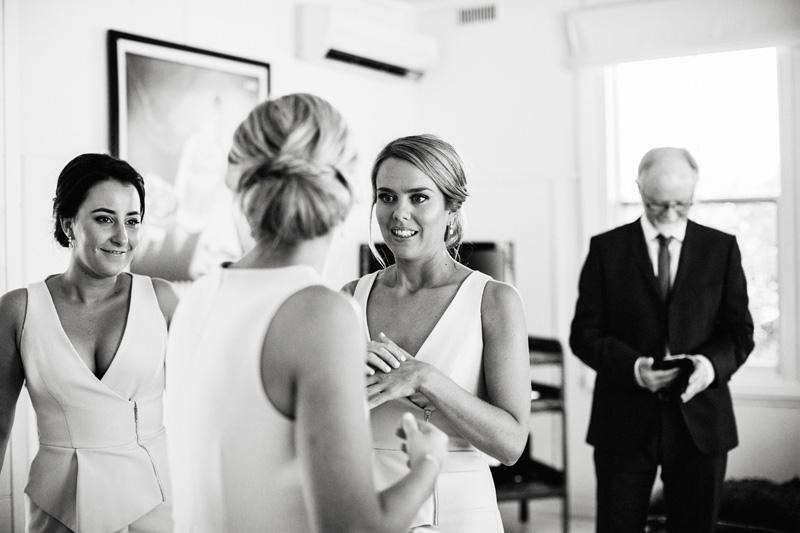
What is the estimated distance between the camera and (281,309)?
3.51 ft

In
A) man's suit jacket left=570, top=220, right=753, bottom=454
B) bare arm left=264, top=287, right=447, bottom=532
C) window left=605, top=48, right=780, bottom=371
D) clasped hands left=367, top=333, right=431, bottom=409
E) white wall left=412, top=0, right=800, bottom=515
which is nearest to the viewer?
bare arm left=264, top=287, right=447, bottom=532

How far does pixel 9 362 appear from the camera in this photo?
6.37 ft

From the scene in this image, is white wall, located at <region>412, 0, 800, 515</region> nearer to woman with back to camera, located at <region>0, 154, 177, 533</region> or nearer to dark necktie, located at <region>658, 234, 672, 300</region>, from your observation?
dark necktie, located at <region>658, 234, 672, 300</region>

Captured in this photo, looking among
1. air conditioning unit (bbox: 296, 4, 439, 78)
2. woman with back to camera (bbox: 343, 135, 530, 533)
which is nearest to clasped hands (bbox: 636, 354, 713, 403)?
woman with back to camera (bbox: 343, 135, 530, 533)

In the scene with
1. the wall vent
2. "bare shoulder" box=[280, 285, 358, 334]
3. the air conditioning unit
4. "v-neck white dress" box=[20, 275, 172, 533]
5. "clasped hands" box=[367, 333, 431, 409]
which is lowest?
"v-neck white dress" box=[20, 275, 172, 533]

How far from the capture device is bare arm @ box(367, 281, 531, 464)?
1.65 meters

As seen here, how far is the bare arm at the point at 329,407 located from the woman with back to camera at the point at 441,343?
0.61m

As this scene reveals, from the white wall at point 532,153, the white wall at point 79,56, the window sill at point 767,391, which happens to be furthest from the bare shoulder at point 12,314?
the window sill at point 767,391

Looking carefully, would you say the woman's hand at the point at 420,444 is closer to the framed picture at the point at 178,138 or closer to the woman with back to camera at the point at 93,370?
the woman with back to camera at the point at 93,370

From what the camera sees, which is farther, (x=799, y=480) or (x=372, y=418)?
(x=799, y=480)

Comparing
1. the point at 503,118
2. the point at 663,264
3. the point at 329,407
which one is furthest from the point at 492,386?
the point at 503,118

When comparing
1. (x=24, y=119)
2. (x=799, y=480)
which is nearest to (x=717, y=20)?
(x=799, y=480)

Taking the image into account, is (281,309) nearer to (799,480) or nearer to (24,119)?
(24,119)

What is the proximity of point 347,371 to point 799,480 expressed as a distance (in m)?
4.05
